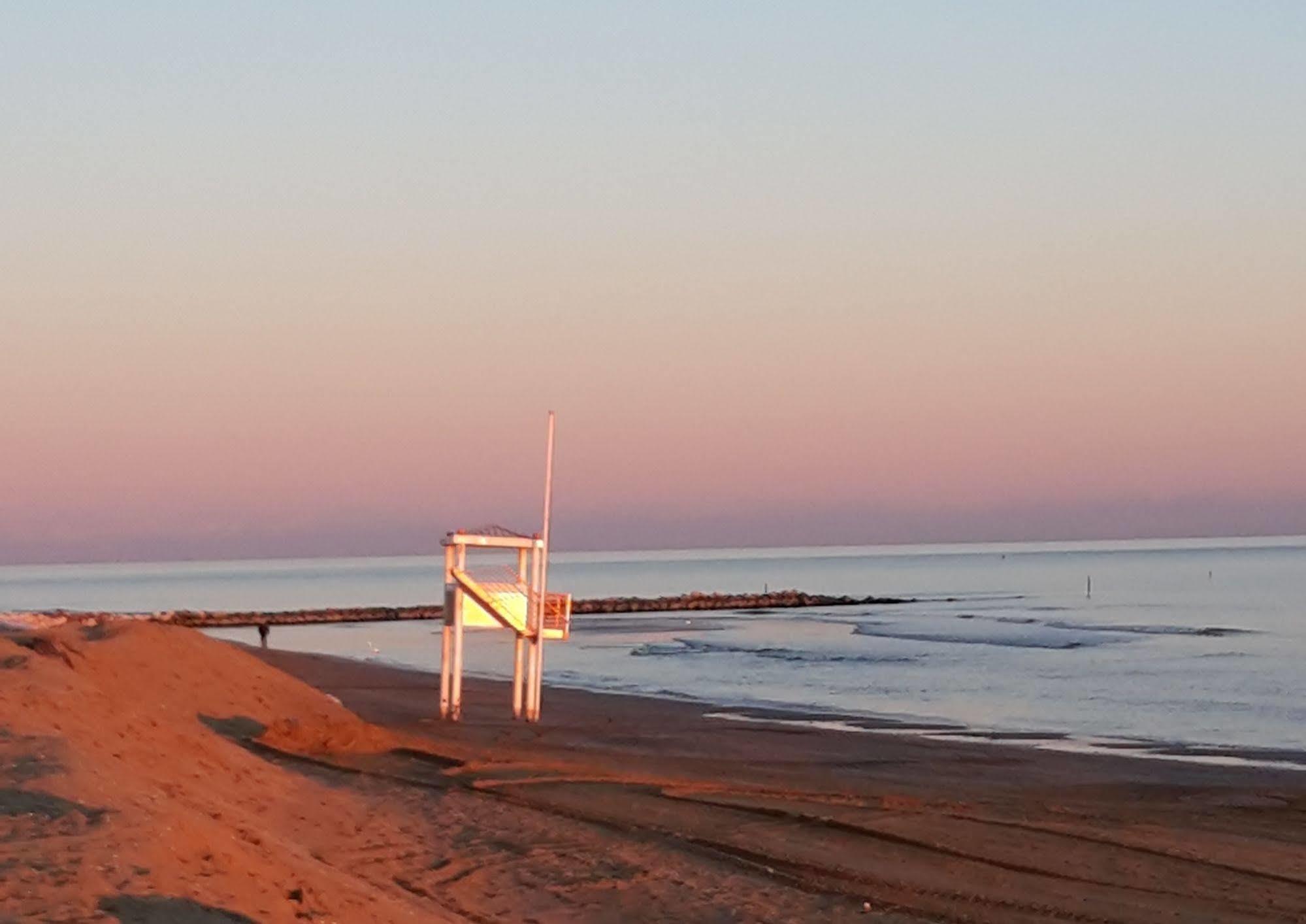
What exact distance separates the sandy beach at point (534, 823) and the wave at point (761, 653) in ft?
89.4

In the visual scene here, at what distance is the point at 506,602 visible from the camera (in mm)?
27531

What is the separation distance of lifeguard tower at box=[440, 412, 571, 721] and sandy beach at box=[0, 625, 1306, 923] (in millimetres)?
3501

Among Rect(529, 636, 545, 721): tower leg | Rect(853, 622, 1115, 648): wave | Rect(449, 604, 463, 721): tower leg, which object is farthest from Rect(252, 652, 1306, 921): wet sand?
Rect(853, 622, 1115, 648): wave

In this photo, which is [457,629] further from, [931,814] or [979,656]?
[979,656]

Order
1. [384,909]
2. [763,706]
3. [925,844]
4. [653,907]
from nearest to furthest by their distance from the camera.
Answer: [384,909] < [653,907] < [925,844] < [763,706]

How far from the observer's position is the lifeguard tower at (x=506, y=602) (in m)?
27.0

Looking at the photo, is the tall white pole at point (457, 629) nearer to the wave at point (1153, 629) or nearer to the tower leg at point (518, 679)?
the tower leg at point (518, 679)

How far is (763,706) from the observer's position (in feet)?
113

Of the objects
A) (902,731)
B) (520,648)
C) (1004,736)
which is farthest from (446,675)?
(1004,736)

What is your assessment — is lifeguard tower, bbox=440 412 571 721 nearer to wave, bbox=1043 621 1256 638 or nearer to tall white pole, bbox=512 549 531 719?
tall white pole, bbox=512 549 531 719

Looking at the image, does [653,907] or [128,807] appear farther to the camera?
[653,907]

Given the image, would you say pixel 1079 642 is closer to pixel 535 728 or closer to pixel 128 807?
pixel 535 728

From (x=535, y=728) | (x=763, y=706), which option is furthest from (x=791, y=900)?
(x=763, y=706)

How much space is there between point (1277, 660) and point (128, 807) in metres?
45.1
